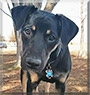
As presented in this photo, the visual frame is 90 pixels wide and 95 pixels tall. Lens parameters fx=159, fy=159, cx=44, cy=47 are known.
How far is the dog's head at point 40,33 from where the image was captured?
3.21 ft

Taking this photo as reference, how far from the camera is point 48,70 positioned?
1241 mm

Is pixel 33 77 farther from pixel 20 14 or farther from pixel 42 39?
pixel 20 14

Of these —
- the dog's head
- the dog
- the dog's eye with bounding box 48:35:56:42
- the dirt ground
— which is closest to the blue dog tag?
the dog

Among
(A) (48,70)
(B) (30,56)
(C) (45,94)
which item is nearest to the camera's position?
(B) (30,56)

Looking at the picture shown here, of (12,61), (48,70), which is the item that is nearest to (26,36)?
(48,70)

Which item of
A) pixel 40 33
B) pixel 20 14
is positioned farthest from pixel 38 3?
pixel 40 33

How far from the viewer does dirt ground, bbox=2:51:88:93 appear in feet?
5.72

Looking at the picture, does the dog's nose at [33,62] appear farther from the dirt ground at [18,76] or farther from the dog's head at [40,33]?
the dirt ground at [18,76]

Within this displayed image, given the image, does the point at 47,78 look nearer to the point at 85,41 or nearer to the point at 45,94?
the point at 45,94

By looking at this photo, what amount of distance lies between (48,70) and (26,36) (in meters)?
0.37

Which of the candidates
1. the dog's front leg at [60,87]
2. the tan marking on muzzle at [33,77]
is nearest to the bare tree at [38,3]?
the tan marking on muzzle at [33,77]

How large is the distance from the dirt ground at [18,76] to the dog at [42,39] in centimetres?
52

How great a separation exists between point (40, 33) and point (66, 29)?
0.18 metres

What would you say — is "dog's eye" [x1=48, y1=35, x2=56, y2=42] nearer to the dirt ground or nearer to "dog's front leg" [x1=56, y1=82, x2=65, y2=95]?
"dog's front leg" [x1=56, y1=82, x2=65, y2=95]
